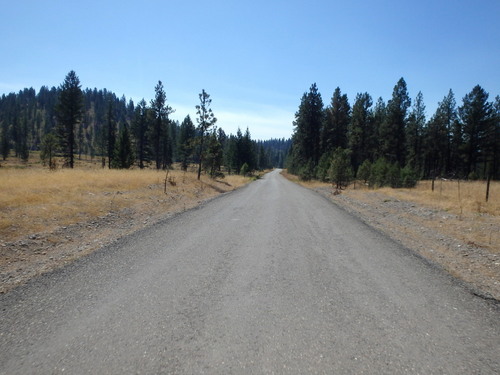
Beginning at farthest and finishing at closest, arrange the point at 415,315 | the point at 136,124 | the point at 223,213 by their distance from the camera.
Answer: the point at 136,124 → the point at 223,213 → the point at 415,315

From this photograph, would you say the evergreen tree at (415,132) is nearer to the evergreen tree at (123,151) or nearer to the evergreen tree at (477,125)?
the evergreen tree at (477,125)

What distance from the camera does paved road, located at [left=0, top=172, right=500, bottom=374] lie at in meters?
3.00

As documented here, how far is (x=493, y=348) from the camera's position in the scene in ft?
11.1

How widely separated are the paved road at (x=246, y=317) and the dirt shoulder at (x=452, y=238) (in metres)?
0.88

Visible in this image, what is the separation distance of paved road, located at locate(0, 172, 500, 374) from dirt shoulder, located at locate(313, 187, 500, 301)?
882 mm

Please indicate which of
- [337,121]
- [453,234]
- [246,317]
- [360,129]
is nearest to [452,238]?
[453,234]

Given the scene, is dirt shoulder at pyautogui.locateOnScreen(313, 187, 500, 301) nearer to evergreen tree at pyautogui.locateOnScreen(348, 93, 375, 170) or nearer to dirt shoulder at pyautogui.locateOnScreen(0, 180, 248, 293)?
dirt shoulder at pyautogui.locateOnScreen(0, 180, 248, 293)

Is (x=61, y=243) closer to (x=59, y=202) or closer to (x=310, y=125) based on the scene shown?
(x=59, y=202)

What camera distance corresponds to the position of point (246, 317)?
3893 millimetres

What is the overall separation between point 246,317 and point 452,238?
8777 millimetres

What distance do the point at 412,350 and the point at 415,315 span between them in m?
1.01

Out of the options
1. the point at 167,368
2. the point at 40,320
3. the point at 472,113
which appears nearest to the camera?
the point at 167,368

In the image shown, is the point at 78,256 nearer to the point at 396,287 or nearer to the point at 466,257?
the point at 396,287

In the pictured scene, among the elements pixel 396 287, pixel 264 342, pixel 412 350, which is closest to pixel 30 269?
pixel 264 342
